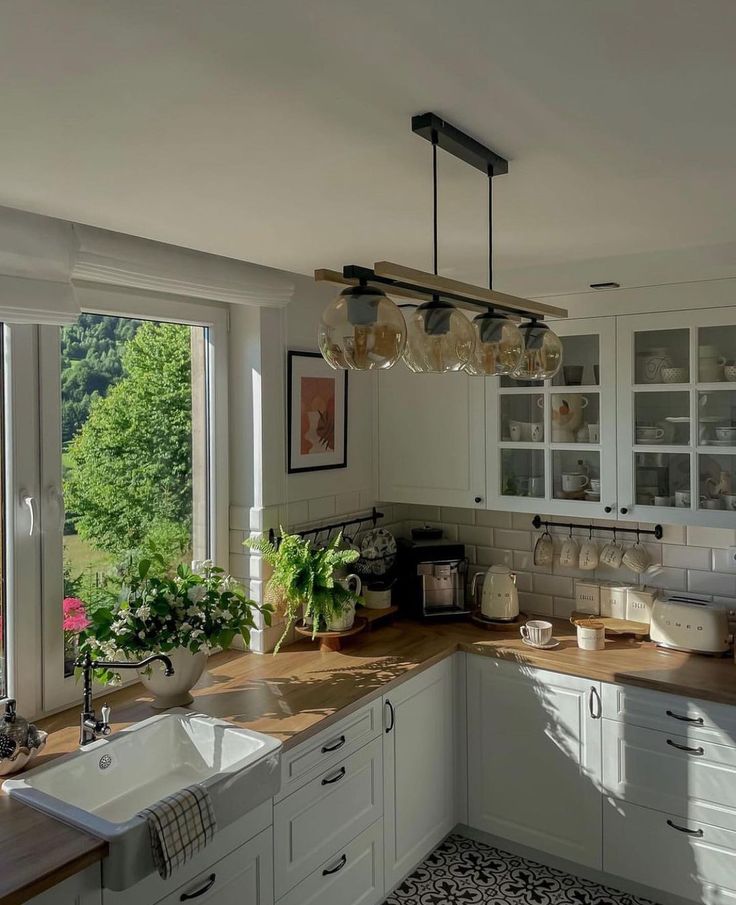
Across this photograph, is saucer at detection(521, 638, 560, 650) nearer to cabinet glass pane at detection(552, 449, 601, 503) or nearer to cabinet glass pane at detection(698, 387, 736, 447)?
cabinet glass pane at detection(552, 449, 601, 503)

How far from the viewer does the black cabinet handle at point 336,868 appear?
2.43 m

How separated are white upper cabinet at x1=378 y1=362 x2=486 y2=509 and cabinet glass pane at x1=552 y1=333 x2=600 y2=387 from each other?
0.36 meters

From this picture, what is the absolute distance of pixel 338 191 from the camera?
182 centimetres

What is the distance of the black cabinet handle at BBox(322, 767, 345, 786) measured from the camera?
2428mm

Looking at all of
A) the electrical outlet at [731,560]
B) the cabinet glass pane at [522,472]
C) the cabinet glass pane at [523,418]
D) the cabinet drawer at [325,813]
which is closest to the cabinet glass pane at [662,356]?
the cabinet glass pane at [523,418]

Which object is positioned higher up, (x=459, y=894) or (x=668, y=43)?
(x=668, y=43)

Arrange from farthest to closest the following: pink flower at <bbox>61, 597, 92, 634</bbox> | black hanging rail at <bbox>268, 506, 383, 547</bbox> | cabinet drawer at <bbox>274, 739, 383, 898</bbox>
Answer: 1. black hanging rail at <bbox>268, 506, 383, 547</bbox>
2. pink flower at <bbox>61, 597, 92, 634</bbox>
3. cabinet drawer at <bbox>274, 739, 383, 898</bbox>

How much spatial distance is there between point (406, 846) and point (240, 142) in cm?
249

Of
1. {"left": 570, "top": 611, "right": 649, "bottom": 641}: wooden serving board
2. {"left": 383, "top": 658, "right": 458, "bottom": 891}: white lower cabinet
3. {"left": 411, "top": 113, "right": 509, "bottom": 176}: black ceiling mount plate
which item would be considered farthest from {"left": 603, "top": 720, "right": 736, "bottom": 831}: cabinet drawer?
{"left": 411, "top": 113, "right": 509, "bottom": 176}: black ceiling mount plate

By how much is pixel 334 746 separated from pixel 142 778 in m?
0.59

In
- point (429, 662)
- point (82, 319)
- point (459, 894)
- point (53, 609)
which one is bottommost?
point (459, 894)

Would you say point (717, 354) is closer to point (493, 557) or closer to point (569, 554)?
point (569, 554)

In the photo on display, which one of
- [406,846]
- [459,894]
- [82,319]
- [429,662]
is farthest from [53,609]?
[459,894]

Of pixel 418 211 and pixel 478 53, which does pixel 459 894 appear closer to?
pixel 418 211
